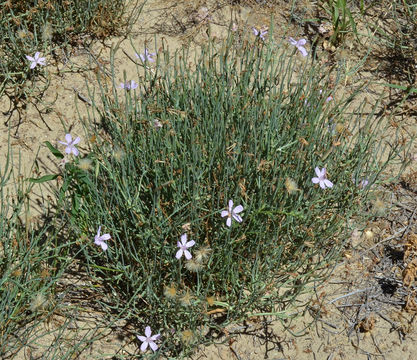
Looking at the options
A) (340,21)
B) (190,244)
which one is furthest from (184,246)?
(340,21)

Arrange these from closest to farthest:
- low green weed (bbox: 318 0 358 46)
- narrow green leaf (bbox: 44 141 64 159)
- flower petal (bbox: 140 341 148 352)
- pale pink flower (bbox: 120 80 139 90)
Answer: flower petal (bbox: 140 341 148 352) → narrow green leaf (bbox: 44 141 64 159) → pale pink flower (bbox: 120 80 139 90) → low green weed (bbox: 318 0 358 46)

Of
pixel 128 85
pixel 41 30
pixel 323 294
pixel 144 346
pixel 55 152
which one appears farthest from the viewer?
pixel 41 30

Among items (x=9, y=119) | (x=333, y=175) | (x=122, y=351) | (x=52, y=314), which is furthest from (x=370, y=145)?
(x=9, y=119)

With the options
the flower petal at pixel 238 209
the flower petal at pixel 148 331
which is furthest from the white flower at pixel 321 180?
the flower petal at pixel 148 331

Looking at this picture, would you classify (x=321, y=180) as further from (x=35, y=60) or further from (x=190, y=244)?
(x=35, y=60)

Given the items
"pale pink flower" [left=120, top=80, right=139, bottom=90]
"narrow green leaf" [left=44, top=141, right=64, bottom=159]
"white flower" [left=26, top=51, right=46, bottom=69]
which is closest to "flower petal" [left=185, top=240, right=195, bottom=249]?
"narrow green leaf" [left=44, top=141, right=64, bottom=159]

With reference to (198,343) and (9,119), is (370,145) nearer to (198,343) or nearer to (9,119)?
(198,343)

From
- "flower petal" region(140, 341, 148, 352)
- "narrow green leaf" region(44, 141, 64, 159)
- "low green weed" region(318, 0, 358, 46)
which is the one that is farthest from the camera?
"low green weed" region(318, 0, 358, 46)

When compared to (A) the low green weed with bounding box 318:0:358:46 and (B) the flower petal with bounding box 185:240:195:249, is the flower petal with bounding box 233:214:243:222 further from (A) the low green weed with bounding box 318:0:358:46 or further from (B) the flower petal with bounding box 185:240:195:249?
(A) the low green weed with bounding box 318:0:358:46

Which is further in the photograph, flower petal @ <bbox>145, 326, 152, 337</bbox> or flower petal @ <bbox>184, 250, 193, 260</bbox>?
flower petal @ <bbox>145, 326, 152, 337</bbox>

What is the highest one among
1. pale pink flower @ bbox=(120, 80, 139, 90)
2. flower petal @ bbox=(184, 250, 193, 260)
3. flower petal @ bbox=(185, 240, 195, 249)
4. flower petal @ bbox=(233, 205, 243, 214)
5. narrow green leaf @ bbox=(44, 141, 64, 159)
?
pale pink flower @ bbox=(120, 80, 139, 90)
